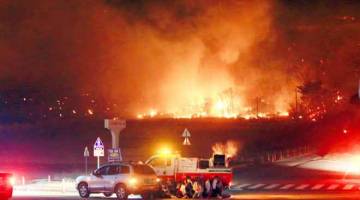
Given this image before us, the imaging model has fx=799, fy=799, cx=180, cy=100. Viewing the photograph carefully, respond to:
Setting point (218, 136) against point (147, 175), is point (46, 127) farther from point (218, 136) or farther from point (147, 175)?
point (147, 175)

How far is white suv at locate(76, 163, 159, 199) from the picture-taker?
1524 inches

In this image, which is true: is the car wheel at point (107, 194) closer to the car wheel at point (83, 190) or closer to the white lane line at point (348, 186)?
the car wheel at point (83, 190)

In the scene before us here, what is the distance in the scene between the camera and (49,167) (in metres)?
77.4

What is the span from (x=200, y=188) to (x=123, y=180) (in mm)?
4596

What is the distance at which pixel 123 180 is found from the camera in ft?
128

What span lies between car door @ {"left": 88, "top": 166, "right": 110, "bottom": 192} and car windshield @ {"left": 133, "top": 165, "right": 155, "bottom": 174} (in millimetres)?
1801

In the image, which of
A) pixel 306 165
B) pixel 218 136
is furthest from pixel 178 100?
pixel 306 165

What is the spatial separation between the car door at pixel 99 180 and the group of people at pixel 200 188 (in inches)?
155

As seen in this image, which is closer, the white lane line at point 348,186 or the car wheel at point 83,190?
the car wheel at point 83,190

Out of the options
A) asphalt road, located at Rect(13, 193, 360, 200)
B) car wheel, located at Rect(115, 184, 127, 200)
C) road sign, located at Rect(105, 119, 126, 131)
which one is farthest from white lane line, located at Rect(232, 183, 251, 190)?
car wheel, located at Rect(115, 184, 127, 200)

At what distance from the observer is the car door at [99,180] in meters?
40.1

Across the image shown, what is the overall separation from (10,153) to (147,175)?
64.4 meters

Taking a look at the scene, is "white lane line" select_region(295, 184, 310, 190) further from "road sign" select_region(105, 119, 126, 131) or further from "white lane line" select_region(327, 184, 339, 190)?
"road sign" select_region(105, 119, 126, 131)

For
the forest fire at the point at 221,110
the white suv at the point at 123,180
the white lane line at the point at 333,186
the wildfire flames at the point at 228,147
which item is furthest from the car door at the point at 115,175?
the forest fire at the point at 221,110
